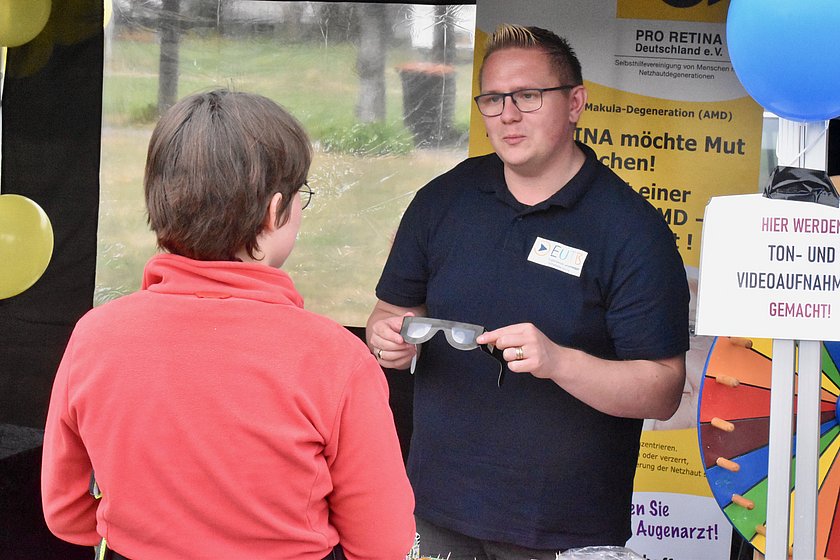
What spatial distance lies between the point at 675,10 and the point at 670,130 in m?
0.40

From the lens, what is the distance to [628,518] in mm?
2025

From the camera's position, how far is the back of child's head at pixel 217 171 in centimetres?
105

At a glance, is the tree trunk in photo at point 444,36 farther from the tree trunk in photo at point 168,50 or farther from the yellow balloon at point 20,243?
the yellow balloon at point 20,243

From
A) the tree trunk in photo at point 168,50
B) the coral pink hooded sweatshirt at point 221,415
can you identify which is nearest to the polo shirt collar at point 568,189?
the coral pink hooded sweatshirt at point 221,415

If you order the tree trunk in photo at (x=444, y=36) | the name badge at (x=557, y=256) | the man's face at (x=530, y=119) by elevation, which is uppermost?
the tree trunk in photo at (x=444, y=36)

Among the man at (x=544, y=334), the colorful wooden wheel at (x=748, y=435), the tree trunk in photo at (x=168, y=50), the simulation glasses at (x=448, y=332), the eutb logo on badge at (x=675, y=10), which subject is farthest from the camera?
the tree trunk in photo at (x=168, y=50)

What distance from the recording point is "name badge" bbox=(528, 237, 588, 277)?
1.92 metres

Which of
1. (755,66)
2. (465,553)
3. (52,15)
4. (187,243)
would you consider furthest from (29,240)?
(755,66)

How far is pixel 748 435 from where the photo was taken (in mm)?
2131

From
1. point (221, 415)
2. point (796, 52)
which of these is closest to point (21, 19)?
point (221, 415)

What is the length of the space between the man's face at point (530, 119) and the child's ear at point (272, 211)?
97 cm

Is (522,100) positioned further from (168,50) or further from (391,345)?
(168,50)

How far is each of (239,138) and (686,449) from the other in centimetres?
247

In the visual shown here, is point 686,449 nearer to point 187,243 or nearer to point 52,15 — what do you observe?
point 187,243
